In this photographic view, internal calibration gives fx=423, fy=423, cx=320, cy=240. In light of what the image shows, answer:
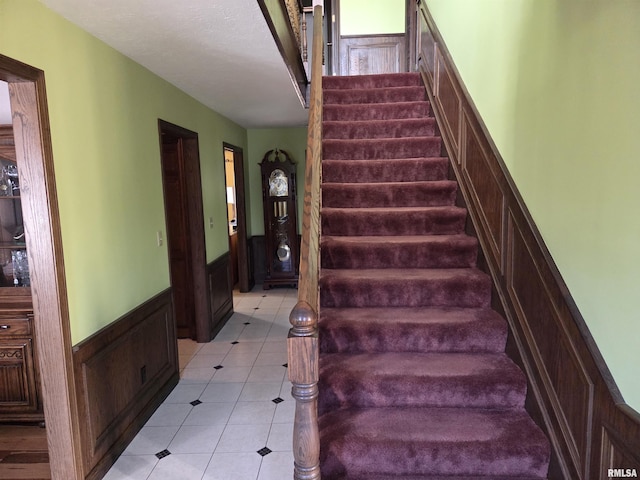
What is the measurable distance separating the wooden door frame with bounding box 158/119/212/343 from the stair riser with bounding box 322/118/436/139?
4.27 feet

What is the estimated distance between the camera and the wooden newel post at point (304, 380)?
1.25 m

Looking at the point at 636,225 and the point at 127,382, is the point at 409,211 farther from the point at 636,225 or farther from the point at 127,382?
the point at 127,382

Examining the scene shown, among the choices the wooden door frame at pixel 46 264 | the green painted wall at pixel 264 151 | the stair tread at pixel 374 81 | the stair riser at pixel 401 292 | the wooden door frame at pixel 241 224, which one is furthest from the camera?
the green painted wall at pixel 264 151

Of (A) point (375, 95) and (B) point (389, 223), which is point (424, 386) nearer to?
(B) point (389, 223)

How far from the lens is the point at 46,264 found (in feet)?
6.44

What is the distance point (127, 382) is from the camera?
2672mm

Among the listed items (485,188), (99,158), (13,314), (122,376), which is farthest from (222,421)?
(485,188)

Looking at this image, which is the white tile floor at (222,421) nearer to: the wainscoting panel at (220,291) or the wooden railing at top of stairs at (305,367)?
the wainscoting panel at (220,291)

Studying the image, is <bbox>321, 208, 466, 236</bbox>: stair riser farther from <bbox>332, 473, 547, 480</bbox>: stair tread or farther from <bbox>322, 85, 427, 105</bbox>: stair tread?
<bbox>322, 85, 427, 105</bbox>: stair tread

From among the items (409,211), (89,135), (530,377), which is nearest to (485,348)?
(530,377)

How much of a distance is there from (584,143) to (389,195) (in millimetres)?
1615

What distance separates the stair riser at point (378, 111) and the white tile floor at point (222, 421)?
7.57 ft

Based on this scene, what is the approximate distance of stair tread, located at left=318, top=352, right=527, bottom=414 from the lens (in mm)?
1897

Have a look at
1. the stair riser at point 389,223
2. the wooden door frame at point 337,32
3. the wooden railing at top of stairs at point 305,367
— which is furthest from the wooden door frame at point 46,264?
the wooden door frame at point 337,32
